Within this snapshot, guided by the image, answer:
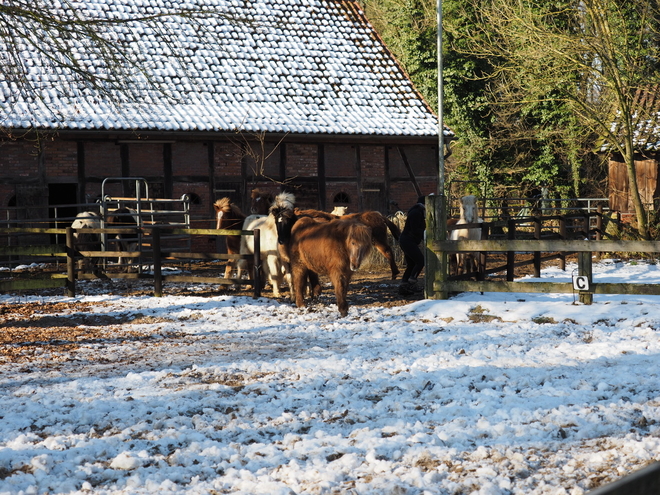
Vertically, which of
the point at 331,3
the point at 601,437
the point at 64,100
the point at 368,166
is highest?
the point at 331,3

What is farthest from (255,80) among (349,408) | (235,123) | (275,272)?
(349,408)

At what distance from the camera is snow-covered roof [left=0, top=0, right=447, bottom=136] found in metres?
18.8

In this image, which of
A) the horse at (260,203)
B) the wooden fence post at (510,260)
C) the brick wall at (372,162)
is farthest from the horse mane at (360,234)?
the brick wall at (372,162)

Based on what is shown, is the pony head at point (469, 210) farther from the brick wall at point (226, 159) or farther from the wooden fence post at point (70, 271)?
the brick wall at point (226, 159)

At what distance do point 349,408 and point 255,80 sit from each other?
17.0 metres

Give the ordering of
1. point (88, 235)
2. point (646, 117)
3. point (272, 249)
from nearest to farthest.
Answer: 1. point (272, 249)
2. point (88, 235)
3. point (646, 117)

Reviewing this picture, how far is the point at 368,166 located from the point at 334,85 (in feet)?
8.68

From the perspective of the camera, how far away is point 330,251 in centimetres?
1033

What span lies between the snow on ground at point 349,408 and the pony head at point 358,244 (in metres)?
0.94

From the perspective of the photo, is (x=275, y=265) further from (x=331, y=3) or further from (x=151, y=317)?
(x=331, y=3)

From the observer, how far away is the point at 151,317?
34.7ft

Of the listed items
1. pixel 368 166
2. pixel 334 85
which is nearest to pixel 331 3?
pixel 334 85

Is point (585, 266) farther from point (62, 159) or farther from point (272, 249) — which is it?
point (62, 159)

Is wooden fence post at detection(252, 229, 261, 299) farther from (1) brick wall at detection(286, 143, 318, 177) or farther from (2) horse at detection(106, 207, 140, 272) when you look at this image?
(1) brick wall at detection(286, 143, 318, 177)
